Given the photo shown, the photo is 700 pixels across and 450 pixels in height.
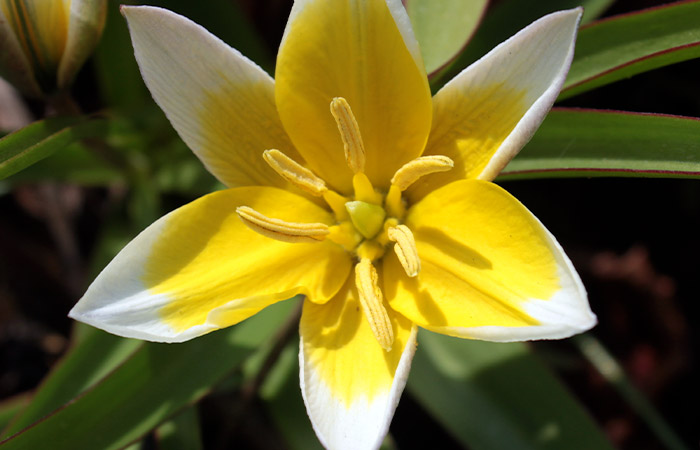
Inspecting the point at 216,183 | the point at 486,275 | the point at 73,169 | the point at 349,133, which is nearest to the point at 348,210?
the point at 349,133

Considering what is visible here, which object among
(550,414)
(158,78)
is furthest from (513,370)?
(158,78)

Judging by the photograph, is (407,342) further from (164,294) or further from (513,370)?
(513,370)

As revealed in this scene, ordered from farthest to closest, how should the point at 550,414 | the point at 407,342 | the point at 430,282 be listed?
the point at 550,414 → the point at 430,282 → the point at 407,342

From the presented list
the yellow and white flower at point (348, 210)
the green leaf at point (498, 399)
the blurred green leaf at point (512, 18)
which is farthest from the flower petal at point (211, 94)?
the green leaf at point (498, 399)

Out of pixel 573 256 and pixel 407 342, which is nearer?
pixel 407 342

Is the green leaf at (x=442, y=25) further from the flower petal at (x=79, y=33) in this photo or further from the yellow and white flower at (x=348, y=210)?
the flower petal at (x=79, y=33)

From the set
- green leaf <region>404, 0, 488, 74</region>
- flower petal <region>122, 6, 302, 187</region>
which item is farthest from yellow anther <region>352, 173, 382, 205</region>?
green leaf <region>404, 0, 488, 74</region>
